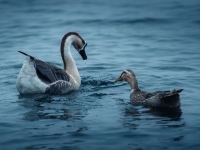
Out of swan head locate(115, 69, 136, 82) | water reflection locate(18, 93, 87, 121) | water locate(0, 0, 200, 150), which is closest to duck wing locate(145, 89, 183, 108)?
water locate(0, 0, 200, 150)

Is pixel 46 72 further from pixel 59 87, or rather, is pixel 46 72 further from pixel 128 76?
pixel 128 76

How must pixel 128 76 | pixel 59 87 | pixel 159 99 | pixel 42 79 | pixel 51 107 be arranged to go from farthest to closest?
pixel 59 87
pixel 42 79
pixel 128 76
pixel 51 107
pixel 159 99

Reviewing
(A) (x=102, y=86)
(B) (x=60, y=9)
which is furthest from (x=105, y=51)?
(B) (x=60, y=9)

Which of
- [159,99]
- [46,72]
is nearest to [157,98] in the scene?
[159,99]

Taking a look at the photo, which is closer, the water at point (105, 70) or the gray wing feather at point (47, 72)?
the water at point (105, 70)

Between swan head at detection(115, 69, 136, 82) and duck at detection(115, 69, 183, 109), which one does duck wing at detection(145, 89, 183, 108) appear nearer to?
duck at detection(115, 69, 183, 109)

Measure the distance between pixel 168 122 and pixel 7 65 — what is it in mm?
7837

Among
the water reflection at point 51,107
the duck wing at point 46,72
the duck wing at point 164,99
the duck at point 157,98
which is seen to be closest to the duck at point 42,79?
the duck wing at point 46,72

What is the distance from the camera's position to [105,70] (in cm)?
1853

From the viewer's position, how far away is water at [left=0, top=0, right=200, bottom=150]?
12181 millimetres

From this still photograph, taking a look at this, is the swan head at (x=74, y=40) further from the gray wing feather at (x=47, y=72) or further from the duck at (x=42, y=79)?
the gray wing feather at (x=47, y=72)

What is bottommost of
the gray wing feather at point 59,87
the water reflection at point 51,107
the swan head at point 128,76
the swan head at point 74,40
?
the water reflection at point 51,107

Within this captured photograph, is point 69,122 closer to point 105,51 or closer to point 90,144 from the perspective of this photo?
point 90,144

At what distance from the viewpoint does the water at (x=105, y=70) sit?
12181 mm
